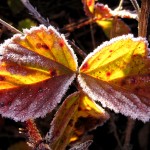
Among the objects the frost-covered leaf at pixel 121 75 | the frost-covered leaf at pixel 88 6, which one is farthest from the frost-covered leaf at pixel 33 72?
the frost-covered leaf at pixel 88 6

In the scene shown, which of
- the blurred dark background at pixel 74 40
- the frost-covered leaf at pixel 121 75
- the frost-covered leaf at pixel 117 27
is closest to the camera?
the frost-covered leaf at pixel 121 75

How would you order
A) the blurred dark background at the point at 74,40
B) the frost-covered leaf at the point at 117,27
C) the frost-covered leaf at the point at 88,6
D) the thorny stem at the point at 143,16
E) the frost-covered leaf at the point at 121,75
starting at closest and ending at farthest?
the frost-covered leaf at the point at 121,75 < the thorny stem at the point at 143,16 < the frost-covered leaf at the point at 88,6 < the frost-covered leaf at the point at 117,27 < the blurred dark background at the point at 74,40

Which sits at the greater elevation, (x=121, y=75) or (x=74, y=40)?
(x=121, y=75)

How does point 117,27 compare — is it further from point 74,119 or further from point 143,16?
point 74,119

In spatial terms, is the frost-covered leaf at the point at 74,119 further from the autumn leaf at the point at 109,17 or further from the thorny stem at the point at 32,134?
the autumn leaf at the point at 109,17

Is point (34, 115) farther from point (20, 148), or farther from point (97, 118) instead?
point (20, 148)

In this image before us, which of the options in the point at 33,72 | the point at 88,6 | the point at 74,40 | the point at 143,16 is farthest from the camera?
the point at 74,40

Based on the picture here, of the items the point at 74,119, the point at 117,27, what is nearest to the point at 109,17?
the point at 117,27
